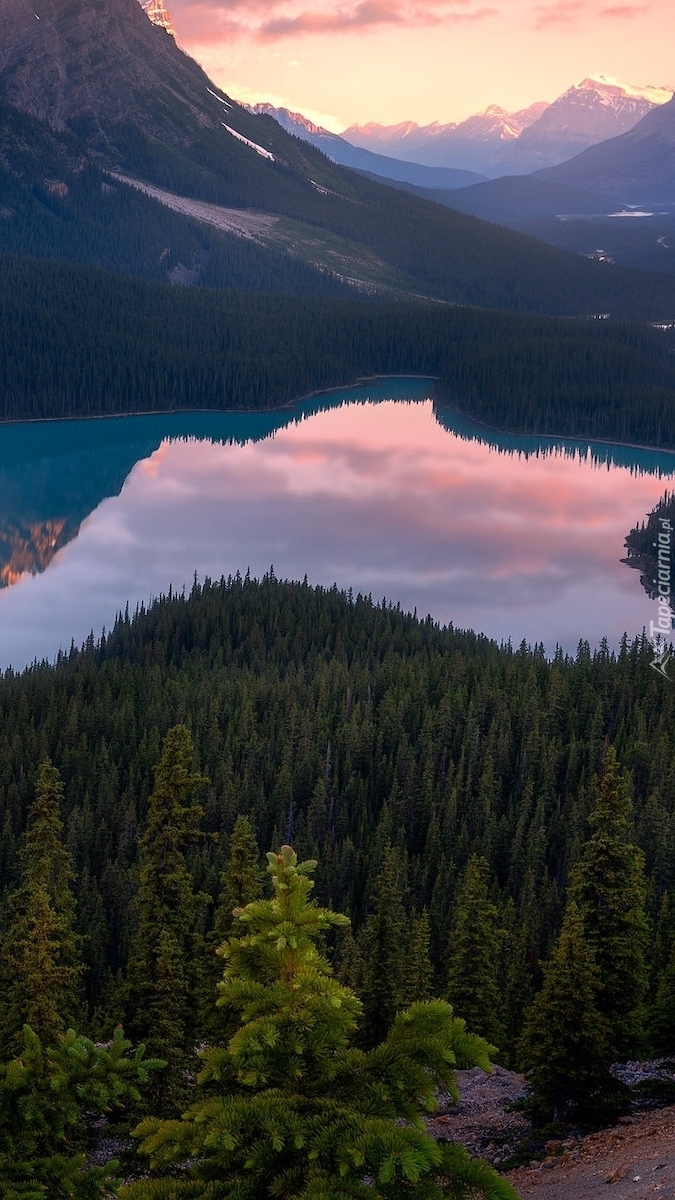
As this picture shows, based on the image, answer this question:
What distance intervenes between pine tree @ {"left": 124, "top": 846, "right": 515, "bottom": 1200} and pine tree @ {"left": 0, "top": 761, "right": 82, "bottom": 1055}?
16.4 meters

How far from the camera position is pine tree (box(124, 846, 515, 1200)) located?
13.8 metres

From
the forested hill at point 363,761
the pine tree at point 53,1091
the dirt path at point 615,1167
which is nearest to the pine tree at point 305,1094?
the pine tree at point 53,1091

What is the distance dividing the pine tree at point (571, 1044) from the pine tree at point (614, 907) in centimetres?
98

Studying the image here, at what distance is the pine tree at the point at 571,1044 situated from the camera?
A: 2788cm

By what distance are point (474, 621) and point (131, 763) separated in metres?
48.1

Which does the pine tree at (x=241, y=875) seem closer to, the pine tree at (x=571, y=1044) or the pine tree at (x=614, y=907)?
the pine tree at (x=614, y=907)

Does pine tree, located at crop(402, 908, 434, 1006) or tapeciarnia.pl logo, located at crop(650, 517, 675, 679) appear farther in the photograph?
tapeciarnia.pl logo, located at crop(650, 517, 675, 679)

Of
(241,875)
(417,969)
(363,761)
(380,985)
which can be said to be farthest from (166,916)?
(363,761)

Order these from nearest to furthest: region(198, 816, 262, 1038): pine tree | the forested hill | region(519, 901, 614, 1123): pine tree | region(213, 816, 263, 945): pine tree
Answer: region(519, 901, 614, 1123): pine tree → region(198, 816, 262, 1038): pine tree → region(213, 816, 263, 945): pine tree → the forested hill

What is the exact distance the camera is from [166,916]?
36.1 m

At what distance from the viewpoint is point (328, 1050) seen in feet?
49.7

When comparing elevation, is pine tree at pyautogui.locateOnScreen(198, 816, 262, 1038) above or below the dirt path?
above

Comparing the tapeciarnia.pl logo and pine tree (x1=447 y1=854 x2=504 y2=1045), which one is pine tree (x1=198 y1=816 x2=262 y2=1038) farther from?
the tapeciarnia.pl logo

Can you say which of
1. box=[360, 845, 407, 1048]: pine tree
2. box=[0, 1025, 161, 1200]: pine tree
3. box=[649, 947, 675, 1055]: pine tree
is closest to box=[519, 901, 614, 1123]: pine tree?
box=[649, 947, 675, 1055]: pine tree
